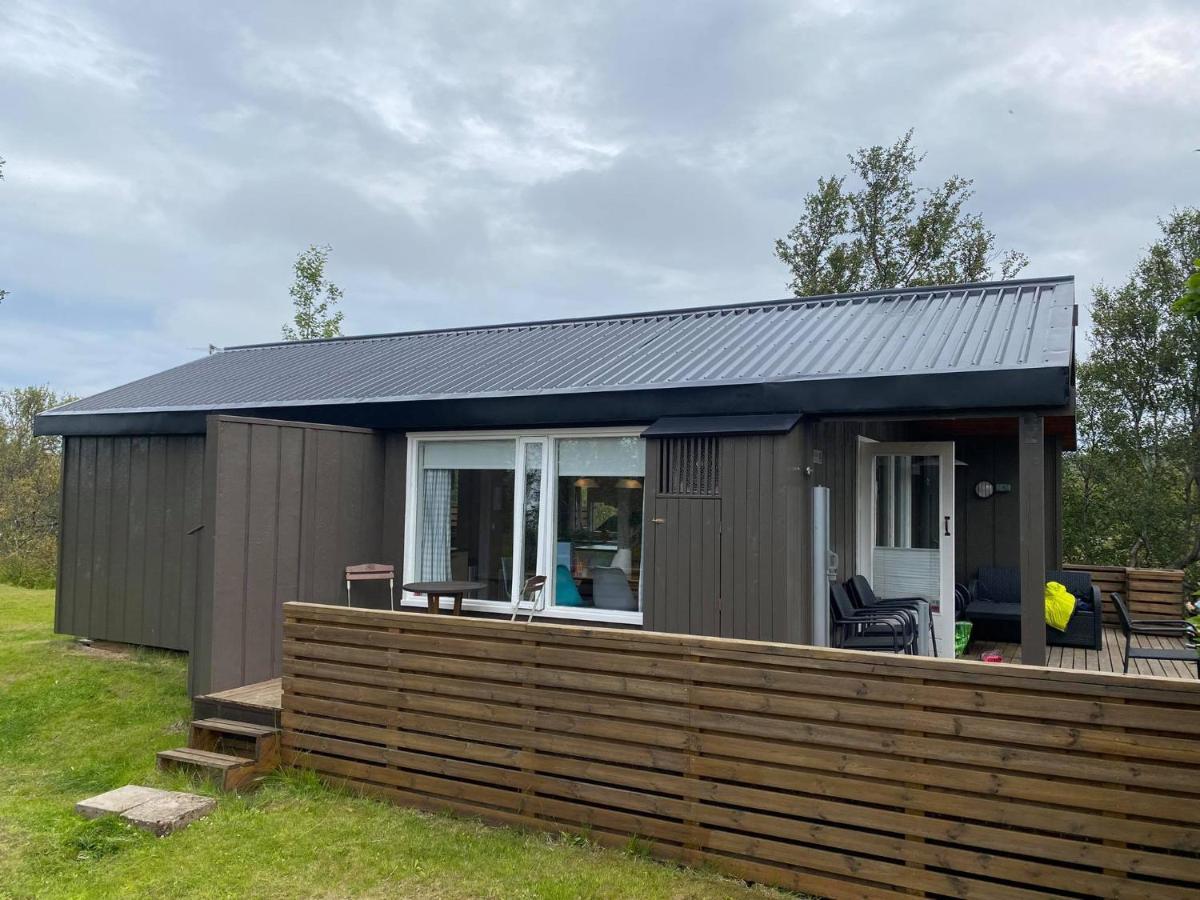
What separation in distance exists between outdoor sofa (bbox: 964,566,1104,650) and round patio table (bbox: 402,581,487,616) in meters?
5.21

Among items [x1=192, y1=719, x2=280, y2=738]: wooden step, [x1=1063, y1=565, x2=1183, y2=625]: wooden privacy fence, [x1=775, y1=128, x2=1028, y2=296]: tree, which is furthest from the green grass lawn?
[x1=775, y1=128, x2=1028, y2=296]: tree

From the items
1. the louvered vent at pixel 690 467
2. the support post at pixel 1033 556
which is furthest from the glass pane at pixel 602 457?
the support post at pixel 1033 556

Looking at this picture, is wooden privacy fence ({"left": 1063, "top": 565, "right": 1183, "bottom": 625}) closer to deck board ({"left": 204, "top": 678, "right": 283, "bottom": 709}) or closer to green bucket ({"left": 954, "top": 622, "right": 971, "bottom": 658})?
green bucket ({"left": 954, "top": 622, "right": 971, "bottom": 658})

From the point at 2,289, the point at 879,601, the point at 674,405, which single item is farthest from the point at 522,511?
the point at 2,289

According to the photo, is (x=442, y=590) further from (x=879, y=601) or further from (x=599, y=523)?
(x=879, y=601)

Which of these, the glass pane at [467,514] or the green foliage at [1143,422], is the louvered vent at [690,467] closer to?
the glass pane at [467,514]

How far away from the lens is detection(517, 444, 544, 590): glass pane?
667cm

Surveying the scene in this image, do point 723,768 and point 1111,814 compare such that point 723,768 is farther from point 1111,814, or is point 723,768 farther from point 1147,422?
point 1147,422

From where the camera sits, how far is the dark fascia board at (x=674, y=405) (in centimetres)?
497

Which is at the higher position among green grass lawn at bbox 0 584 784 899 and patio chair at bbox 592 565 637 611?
patio chair at bbox 592 565 637 611

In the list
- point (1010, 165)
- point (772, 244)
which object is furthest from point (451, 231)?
point (1010, 165)

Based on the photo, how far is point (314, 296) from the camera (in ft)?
71.8

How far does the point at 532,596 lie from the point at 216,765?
101 inches

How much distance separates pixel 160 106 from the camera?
14242 millimetres
